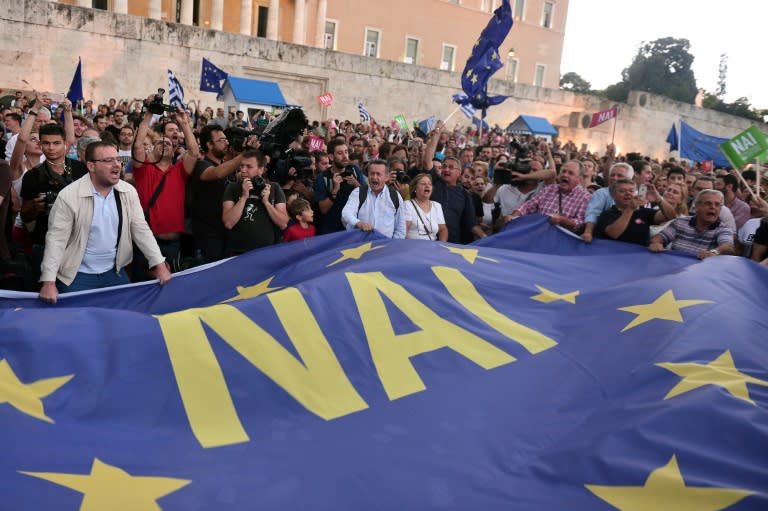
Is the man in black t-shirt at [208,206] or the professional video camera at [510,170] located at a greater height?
the professional video camera at [510,170]

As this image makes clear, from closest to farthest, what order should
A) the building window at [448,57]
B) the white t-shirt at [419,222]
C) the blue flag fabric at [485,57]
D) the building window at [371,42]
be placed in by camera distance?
1. the white t-shirt at [419,222]
2. the blue flag fabric at [485,57]
3. the building window at [371,42]
4. the building window at [448,57]

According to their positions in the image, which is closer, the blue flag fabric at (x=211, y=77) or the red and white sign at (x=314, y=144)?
the red and white sign at (x=314, y=144)

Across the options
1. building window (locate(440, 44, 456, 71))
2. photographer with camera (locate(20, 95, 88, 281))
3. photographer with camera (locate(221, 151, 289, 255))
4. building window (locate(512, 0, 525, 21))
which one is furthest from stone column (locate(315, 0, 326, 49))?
photographer with camera (locate(20, 95, 88, 281))

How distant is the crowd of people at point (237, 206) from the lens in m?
4.58

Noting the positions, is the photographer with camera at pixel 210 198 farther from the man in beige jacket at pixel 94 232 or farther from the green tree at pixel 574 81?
the green tree at pixel 574 81

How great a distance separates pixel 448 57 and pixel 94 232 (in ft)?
148

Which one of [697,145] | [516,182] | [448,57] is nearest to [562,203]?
[516,182]

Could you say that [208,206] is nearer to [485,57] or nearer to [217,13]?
[485,57]

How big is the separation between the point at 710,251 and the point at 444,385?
3096 millimetres

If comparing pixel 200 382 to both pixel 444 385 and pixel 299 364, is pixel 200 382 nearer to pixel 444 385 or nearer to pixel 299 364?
pixel 299 364

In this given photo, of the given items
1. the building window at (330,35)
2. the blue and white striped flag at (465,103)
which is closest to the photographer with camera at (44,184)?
the blue and white striped flag at (465,103)

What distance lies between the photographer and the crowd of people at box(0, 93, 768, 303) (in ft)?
15.0

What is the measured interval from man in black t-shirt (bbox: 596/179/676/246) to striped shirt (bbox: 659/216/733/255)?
17cm

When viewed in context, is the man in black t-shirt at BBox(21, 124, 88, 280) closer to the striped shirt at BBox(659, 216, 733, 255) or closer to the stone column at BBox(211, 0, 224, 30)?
the striped shirt at BBox(659, 216, 733, 255)
